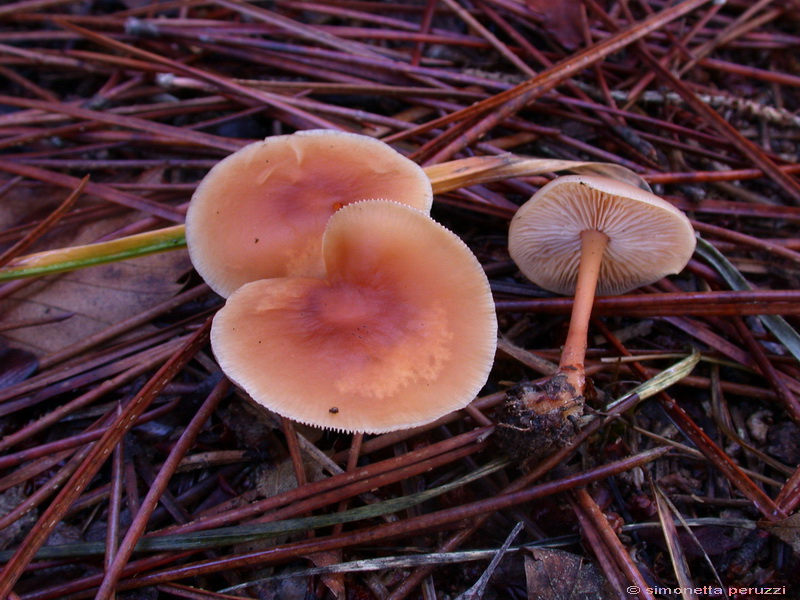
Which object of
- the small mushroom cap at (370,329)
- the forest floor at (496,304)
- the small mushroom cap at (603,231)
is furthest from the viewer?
the small mushroom cap at (603,231)

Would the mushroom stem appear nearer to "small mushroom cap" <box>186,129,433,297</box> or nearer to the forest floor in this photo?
the forest floor

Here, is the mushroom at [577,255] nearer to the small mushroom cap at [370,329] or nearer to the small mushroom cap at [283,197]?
the small mushroom cap at [370,329]

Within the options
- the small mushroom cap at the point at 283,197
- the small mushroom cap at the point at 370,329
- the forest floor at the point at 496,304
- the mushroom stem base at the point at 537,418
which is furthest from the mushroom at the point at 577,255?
the small mushroom cap at the point at 283,197

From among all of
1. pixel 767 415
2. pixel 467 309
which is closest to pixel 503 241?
pixel 467 309

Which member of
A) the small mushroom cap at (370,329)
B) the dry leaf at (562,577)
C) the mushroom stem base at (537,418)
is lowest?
the dry leaf at (562,577)

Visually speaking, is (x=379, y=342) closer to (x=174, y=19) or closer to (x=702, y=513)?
(x=702, y=513)

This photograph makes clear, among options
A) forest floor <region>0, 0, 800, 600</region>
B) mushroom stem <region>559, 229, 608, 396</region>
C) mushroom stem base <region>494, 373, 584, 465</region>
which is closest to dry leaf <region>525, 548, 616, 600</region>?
forest floor <region>0, 0, 800, 600</region>
